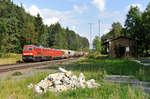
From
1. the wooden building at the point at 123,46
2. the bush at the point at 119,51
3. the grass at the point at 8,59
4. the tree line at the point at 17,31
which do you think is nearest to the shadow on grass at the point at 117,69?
the grass at the point at 8,59

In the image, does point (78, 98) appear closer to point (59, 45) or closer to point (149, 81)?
point (149, 81)

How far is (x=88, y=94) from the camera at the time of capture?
21.6 feet

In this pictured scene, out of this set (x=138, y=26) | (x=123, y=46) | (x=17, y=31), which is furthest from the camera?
(x=17, y=31)

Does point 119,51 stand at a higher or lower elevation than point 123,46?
lower

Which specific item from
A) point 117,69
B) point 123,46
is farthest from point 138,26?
point 117,69

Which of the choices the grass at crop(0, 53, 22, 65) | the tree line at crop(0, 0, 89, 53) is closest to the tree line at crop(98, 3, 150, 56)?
the grass at crop(0, 53, 22, 65)

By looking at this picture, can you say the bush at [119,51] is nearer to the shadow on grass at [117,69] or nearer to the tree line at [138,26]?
the tree line at [138,26]

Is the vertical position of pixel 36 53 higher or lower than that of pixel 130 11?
lower

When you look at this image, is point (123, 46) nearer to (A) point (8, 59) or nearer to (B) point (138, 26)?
(B) point (138, 26)

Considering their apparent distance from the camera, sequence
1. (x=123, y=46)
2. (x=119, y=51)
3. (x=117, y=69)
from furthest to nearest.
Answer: (x=119, y=51)
(x=123, y=46)
(x=117, y=69)

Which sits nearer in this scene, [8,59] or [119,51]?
[119,51]

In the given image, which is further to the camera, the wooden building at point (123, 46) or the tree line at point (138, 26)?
the tree line at point (138, 26)

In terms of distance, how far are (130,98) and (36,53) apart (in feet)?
84.1

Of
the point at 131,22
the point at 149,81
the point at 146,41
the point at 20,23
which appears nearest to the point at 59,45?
the point at 20,23
